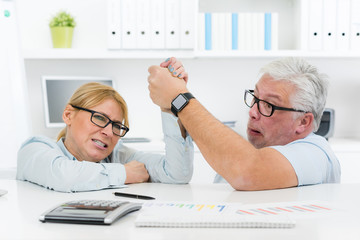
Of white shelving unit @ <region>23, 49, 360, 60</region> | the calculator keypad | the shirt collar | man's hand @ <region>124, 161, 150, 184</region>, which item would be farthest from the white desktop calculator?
white shelving unit @ <region>23, 49, 360, 60</region>

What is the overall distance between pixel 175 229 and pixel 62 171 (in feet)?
2.05

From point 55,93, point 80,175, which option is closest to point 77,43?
point 55,93

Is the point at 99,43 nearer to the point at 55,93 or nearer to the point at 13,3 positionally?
the point at 55,93

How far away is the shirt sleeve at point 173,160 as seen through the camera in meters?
1.64

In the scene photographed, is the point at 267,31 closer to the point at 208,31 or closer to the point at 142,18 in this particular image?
the point at 208,31

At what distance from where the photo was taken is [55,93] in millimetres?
3451

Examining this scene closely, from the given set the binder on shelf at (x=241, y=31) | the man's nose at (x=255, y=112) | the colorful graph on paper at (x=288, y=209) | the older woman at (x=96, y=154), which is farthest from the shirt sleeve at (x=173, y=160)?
the binder on shelf at (x=241, y=31)

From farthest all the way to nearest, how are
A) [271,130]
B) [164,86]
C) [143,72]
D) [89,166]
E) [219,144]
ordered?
[143,72] → [271,130] → [164,86] → [89,166] → [219,144]

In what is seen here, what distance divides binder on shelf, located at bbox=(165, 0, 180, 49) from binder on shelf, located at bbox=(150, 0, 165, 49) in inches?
1.1

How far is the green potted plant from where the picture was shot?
3.40 metres

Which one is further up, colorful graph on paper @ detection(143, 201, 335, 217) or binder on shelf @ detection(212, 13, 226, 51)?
binder on shelf @ detection(212, 13, 226, 51)

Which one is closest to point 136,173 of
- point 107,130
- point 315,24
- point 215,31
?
point 107,130

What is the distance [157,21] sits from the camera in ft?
10.6

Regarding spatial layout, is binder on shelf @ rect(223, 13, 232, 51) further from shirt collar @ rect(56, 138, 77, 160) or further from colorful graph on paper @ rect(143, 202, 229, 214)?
colorful graph on paper @ rect(143, 202, 229, 214)
